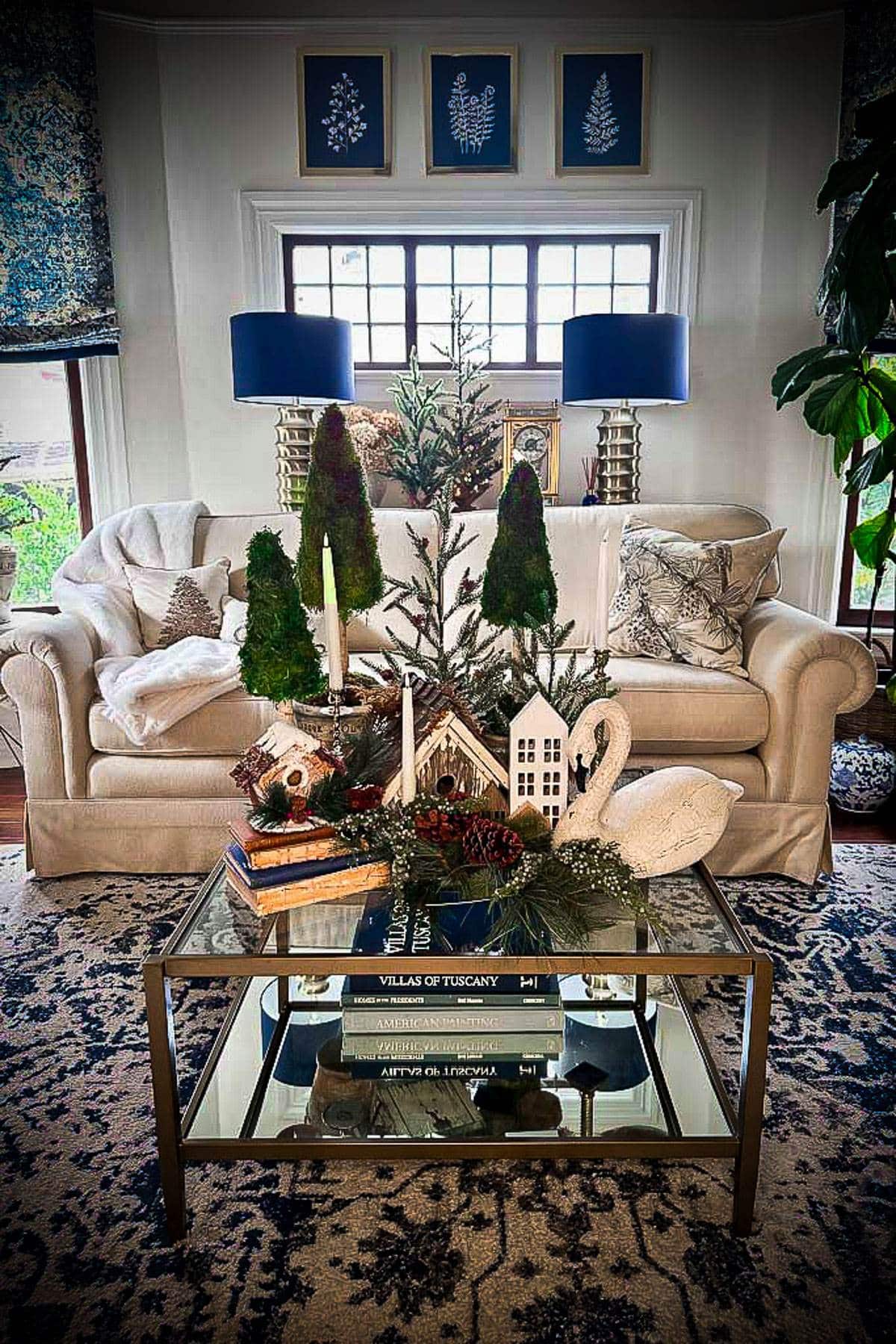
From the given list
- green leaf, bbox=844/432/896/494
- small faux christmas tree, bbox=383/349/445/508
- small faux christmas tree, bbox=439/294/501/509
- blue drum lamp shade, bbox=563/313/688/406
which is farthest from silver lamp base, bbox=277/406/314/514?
green leaf, bbox=844/432/896/494

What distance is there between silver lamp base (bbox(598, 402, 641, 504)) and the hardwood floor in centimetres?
141

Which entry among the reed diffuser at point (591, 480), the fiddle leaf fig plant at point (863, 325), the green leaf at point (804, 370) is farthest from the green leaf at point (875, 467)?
the reed diffuser at point (591, 480)

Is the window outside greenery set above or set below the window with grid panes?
below

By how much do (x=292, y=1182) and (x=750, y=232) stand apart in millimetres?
3805

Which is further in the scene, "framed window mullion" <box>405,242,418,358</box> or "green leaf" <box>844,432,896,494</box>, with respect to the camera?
"framed window mullion" <box>405,242,418,358</box>

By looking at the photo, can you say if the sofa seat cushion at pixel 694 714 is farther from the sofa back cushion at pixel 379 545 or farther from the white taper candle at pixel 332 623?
the white taper candle at pixel 332 623

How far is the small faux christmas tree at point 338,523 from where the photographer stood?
6.42ft

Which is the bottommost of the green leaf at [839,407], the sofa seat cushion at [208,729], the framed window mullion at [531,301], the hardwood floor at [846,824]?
the hardwood floor at [846,824]

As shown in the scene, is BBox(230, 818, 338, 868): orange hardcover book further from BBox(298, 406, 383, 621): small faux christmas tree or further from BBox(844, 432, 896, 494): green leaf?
BBox(844, 432, 896, 494): green leaf

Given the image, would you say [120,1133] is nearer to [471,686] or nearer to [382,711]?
[382,711]

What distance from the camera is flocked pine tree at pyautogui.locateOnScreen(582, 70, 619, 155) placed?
4008 millimetres

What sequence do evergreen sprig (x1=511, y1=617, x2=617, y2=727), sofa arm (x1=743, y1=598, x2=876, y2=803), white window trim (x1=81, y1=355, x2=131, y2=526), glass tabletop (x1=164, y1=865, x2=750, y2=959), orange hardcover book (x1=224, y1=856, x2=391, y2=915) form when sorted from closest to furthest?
1. glass tabletop (x1=164, y1=865, x2=750, y2=959)
2. orange hardcover book (x1=224, y1=856, x2=391, y2=915)
3. evergreen sprig (x1=511, y1=617, x2=617, y2=727)
4. sofa arm (x1=743, y1=598, x2=876, y2=803)
5. white window trim (x1=81, y1=355, x2=131, y2=526)

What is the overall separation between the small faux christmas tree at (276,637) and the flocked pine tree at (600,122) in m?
3.01

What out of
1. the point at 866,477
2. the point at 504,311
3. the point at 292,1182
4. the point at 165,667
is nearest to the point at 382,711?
the point at 292,1182
